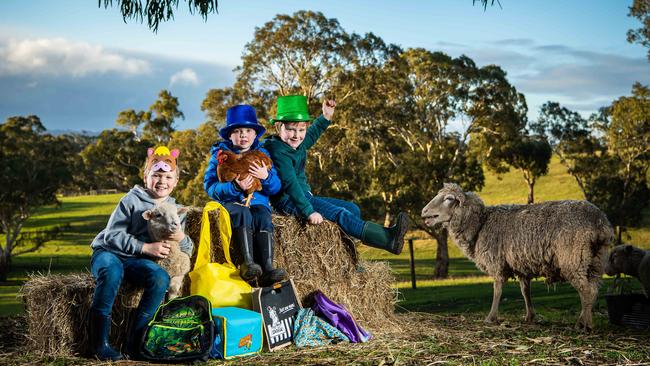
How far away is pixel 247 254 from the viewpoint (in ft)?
24.5

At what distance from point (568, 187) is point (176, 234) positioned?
5129 centimetres

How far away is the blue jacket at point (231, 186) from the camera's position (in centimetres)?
775

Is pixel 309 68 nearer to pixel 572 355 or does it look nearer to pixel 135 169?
pixel 135 169

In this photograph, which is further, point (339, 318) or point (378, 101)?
point (378, 101)

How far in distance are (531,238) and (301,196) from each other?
3449 mm

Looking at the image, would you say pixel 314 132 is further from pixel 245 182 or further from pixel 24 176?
pixel 24 176

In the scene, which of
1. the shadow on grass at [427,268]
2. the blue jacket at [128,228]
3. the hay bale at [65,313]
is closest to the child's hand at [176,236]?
the blue jacket at [128,228]

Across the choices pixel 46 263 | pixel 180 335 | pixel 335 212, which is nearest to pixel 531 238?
pixel 335 212

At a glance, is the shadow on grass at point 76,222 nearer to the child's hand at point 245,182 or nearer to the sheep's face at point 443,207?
the sheep's face at point 443,207

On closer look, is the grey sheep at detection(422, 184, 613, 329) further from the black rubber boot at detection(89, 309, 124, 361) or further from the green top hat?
the black rubber boot at detection(89, 309, 124, 361)

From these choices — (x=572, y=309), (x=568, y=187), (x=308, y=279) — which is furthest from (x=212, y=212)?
(x=568, y=187)

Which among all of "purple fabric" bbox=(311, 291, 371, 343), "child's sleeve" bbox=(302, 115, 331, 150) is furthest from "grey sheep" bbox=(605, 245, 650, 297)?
"child's sleeve" bbox=(302, 115, 331, 150)

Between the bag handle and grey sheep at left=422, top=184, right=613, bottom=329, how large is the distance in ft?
11.7

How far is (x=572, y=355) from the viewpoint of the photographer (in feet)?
23.1
